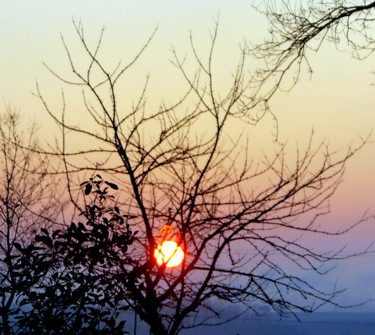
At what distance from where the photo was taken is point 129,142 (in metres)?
6.87

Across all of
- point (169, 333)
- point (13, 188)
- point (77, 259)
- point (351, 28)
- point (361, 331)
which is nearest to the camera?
point (169, 333)

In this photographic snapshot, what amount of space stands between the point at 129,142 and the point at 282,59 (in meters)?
5.07

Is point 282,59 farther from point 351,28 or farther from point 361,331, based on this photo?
point 361,331

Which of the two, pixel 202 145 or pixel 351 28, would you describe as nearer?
pixel 202 145

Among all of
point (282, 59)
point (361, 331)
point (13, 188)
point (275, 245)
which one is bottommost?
point (275, 245)

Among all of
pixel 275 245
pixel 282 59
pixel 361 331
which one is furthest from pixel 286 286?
pixel 361 331

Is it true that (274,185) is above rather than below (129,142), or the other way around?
below

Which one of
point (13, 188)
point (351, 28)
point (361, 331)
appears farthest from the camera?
point (361, 331)

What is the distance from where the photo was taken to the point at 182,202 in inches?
266

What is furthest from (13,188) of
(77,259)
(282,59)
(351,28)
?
(77,259)

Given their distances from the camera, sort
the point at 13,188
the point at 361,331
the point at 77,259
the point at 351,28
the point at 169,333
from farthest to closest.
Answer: the point at 361,331
the point at 13,188
the point at 351,28
the point at 77,259
the point at 169,333

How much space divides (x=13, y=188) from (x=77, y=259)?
8.91 m

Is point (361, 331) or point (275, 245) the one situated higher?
point (361, 331)

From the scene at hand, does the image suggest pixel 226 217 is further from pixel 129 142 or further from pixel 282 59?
pixel 282 59
